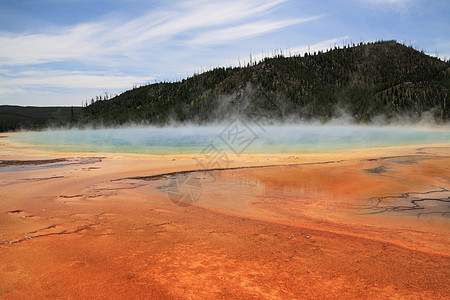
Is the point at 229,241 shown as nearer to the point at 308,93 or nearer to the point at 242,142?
the point at 242,142

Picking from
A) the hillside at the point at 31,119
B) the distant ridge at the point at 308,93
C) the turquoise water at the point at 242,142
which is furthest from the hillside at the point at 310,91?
the turquoise water at the point at 242,142

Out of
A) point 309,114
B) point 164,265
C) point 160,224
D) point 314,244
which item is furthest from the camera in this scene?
point 309,114

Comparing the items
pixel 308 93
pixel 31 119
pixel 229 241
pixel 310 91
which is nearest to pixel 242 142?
pixel 229 241

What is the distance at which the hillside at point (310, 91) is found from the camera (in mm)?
91500

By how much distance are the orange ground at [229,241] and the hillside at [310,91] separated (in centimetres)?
8526

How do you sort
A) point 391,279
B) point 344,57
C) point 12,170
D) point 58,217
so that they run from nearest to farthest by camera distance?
point 391,279 → point 58,217 → point 12,170 → point 344,57

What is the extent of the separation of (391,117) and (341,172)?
271 ft

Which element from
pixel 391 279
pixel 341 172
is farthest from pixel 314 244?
pixel 341 172

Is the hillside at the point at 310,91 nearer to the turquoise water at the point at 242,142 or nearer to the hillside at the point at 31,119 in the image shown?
the hillside at the point at 31,119

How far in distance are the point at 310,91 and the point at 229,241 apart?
384 ft

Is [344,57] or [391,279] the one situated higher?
[344,57]

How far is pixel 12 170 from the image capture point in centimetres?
1273

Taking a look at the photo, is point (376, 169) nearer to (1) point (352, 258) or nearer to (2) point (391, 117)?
(1) point (352, 258)

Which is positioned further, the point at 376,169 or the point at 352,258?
the point at 376,169
